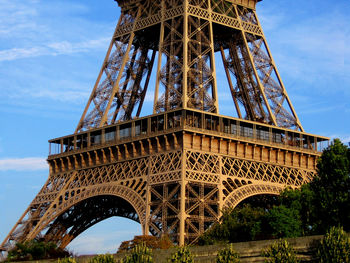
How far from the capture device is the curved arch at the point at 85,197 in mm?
69375

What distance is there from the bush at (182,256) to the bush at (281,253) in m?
4.30

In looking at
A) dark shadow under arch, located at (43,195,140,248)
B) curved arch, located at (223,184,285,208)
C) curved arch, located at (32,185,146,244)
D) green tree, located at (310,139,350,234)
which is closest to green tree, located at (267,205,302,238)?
curved arch, located at (223,184,285,208)

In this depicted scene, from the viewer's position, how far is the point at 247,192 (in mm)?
69750

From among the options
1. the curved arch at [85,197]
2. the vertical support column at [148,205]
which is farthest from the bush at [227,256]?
the curved arch at [85,197]

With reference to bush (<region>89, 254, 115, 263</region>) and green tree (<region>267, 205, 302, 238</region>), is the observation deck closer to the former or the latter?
green tree (<region>267, 205, 302, 238</region>)

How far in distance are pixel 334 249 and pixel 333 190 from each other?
1365 centimetres

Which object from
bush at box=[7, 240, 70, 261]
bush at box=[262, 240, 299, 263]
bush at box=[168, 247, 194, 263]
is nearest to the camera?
bush at box=[262, 240, 299, 263]

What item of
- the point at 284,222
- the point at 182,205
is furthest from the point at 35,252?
the point at 284,222

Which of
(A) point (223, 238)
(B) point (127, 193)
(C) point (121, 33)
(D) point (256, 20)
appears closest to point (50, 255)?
(B) point (127, 193)

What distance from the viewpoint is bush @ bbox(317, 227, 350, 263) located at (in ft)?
142

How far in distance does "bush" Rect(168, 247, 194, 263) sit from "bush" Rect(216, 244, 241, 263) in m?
1.55

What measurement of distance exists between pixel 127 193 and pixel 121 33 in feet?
61.6

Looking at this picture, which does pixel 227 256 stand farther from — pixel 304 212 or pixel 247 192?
pixel 247 192

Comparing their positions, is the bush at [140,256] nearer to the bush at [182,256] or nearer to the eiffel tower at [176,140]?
the bush at [182,256]
